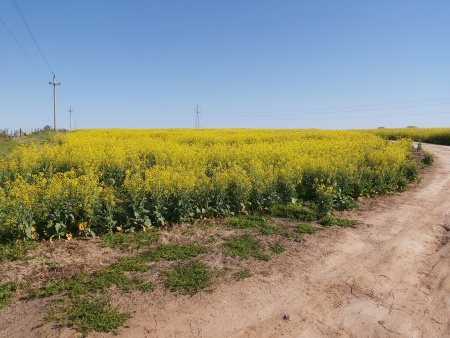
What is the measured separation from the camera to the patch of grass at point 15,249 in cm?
591

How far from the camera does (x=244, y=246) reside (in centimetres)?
657

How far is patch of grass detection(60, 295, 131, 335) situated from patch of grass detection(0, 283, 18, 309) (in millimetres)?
870

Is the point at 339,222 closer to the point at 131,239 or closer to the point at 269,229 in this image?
the point at 269,229

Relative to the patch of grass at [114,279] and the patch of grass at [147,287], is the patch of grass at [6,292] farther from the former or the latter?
the patch of grass at [147,287]

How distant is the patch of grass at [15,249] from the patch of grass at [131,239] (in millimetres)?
1261

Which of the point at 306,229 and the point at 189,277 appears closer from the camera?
the point at 189,277

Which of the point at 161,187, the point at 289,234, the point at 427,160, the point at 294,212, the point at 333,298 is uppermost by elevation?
the point at 427,160

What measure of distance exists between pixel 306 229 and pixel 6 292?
18.1ft

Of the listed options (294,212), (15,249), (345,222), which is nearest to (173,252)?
(15,249)

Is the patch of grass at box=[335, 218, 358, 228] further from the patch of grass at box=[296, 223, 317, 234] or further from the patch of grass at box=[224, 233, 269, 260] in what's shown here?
the patch of grass at box=[224, 233, 269, 260]

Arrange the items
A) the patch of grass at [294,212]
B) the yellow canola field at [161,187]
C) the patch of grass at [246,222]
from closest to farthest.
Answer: the yellow canola field at [161,187], the patch of grass at [246,222], the patch of grass at [294,212]

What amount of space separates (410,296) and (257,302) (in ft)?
7.18

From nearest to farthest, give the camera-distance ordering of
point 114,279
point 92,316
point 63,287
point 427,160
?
point 92,316, point 63,287, point 114,279, point 427,160

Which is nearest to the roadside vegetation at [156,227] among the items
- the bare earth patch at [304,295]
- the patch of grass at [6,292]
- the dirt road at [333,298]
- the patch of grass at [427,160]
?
the patch of grass at [6,292]
